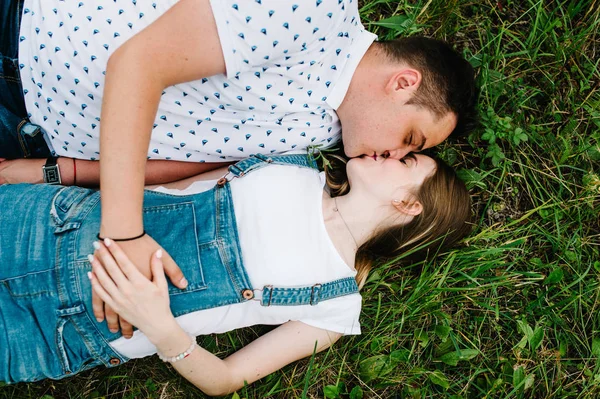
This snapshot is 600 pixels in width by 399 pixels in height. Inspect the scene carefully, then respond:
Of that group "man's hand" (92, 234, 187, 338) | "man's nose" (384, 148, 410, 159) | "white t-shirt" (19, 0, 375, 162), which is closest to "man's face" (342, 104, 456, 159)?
"man's nose" (384, 148, 410, 159)

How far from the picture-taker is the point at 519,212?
329 centimetres

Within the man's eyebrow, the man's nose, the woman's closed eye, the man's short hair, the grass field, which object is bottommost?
the grass field

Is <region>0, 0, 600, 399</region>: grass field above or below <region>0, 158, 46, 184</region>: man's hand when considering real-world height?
below

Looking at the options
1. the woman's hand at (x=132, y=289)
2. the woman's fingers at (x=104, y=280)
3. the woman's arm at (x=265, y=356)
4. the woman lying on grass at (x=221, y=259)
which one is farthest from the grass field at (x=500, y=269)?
the woman's fingers at (x=104, y=280)

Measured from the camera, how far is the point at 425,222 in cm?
275

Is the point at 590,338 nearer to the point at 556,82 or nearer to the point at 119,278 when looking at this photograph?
the point at 556,82

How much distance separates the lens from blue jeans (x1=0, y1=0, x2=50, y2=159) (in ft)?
8.45

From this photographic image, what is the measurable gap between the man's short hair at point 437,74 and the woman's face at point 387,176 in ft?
1.00

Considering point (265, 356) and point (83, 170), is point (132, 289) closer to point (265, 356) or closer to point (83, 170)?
point (265, 356)

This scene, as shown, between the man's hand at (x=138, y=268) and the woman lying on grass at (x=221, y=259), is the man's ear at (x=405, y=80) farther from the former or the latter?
the man's hand at (x=138, y=268)

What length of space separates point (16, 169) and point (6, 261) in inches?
25.6

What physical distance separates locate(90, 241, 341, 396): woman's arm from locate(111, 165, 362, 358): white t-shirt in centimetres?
11

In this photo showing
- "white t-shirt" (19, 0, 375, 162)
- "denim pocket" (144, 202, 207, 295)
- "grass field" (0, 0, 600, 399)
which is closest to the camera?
"white t-shirt" (19, 0, 375, 162)

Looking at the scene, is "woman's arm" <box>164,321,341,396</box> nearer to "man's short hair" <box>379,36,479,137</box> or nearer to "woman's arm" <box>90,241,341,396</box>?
"woman's arm" <box>90,241,341,396</box>
